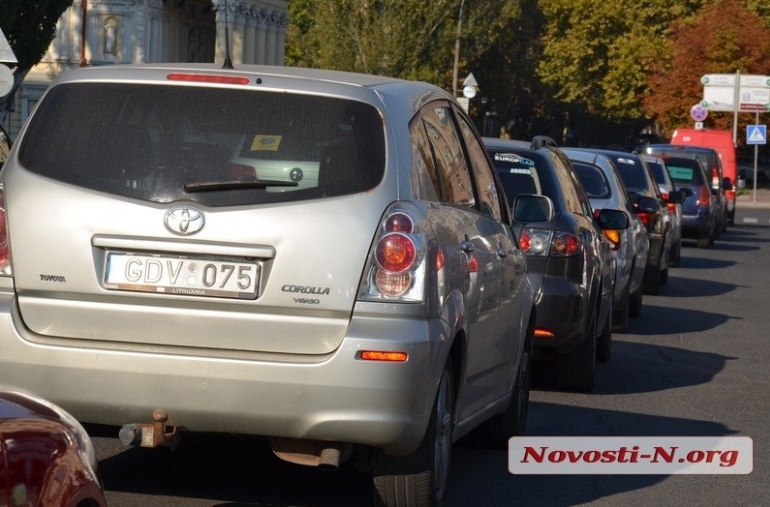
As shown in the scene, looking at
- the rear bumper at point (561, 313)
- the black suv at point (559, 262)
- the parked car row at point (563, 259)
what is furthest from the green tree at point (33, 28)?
the rear bumper at point (561, 313)

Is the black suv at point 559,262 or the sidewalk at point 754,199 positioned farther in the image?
the sidewalk at point 754,199

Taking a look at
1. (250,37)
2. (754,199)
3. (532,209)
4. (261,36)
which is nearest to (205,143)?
(532,209)

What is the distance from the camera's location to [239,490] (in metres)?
6.99

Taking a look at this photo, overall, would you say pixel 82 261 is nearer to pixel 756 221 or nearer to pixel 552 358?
pixel 552 358

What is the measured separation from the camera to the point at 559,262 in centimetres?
1049

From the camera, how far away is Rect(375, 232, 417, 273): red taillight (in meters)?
5.79

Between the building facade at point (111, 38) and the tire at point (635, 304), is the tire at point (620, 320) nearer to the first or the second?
the tire at point (635, 304)

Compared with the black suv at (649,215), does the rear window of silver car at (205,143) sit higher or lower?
higher

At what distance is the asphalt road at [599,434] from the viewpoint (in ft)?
22.9

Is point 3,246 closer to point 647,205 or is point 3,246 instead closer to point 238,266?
point 238,266

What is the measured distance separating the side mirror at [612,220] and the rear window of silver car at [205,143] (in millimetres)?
6773

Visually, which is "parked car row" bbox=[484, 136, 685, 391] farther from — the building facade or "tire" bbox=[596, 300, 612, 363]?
the building facade

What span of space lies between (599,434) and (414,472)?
124 inches

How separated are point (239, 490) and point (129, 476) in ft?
1.66
